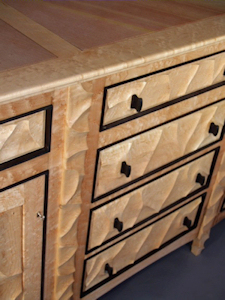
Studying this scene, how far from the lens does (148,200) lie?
Answer: 109 centimetres

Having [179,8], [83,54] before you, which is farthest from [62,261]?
[179,8]

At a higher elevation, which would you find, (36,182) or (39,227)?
(36,182)

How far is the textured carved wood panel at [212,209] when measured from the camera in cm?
128

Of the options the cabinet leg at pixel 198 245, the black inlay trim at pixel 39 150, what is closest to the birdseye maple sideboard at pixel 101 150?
the black inlay trim at pixel 39 150

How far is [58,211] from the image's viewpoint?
34.8 inches

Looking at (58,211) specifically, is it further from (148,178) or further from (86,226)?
(148,178)

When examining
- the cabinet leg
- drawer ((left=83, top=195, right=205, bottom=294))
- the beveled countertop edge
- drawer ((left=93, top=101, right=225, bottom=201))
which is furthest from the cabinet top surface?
the cabinet leg

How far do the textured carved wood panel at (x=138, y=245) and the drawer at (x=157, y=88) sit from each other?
375mm

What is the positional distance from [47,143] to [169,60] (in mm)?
286

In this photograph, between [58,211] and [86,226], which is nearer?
[58,211]

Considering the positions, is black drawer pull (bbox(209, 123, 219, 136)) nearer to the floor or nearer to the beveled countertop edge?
the beveled countertop edge

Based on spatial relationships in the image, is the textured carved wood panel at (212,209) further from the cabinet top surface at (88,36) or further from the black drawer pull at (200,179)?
the cabinet top surface at (88,36)

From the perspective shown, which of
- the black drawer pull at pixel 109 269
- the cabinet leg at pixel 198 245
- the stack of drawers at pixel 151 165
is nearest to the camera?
the stack of drawers at pixel 151 165

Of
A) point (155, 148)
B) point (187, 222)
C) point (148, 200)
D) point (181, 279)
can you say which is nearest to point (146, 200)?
point (148, 200)
